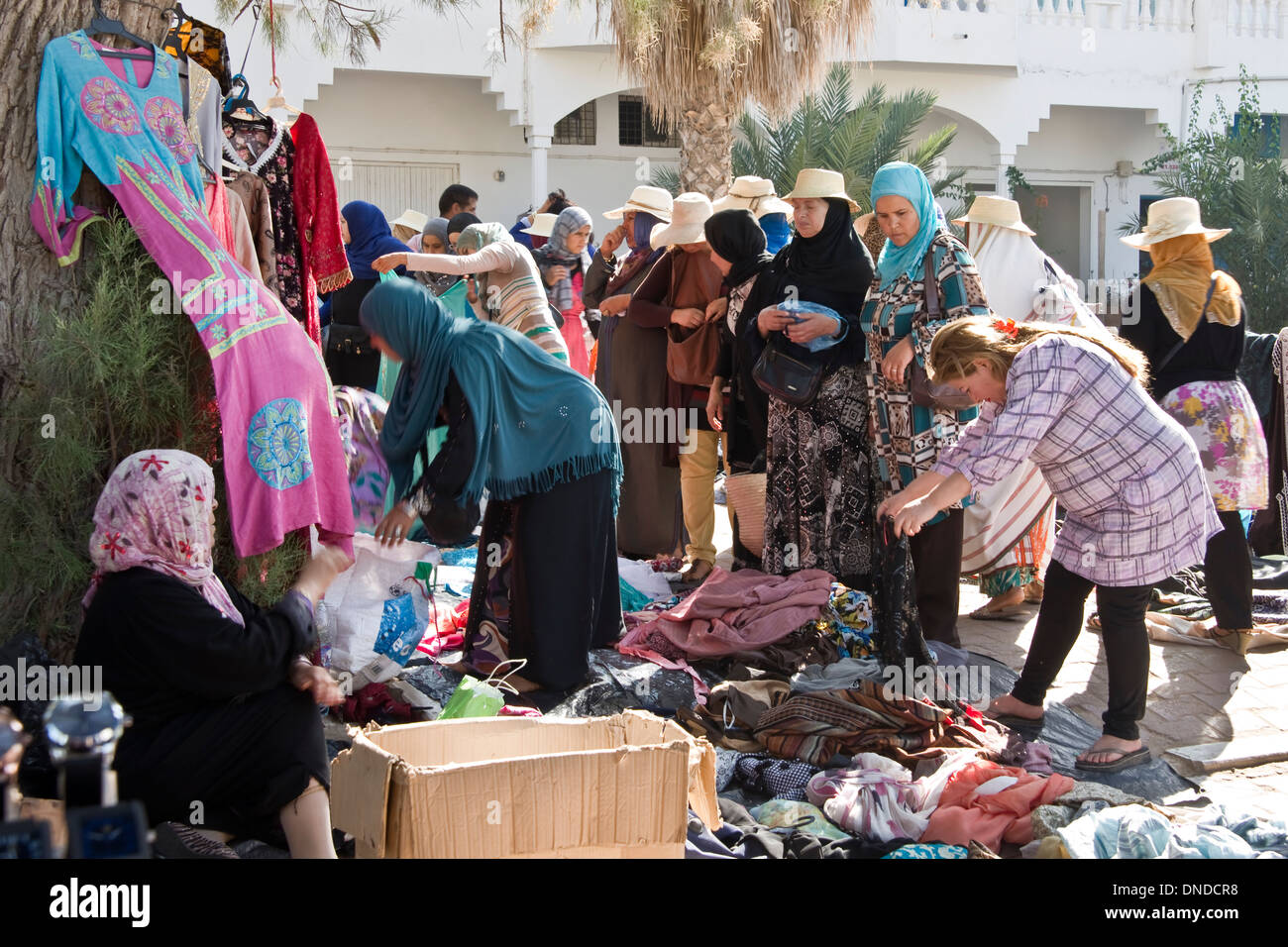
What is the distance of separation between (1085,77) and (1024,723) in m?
14.3

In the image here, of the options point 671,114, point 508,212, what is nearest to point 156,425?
point 671,114

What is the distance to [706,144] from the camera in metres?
10.7

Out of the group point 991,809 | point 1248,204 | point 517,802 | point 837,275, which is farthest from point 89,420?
point 1248,204

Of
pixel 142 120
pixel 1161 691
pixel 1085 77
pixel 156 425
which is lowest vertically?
pixel 1161 691

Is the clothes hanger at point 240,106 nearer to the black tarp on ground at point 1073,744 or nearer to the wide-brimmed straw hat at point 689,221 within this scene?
the wide-brimmed straw hat at point 689,221

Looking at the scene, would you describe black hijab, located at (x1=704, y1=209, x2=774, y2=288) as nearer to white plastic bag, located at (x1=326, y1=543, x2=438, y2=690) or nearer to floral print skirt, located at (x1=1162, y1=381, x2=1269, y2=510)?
floral print skirt, located at (x1=1162, y1=381, x2=1269, y2=510)

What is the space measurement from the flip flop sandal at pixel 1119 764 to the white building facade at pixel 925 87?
448 inches

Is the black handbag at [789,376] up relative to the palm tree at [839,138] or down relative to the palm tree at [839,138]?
down

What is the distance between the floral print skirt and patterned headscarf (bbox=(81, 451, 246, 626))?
13.1 feet

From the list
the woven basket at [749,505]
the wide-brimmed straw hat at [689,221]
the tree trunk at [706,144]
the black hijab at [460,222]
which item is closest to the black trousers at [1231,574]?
the woven basket at [749,505]

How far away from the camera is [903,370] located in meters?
4.74

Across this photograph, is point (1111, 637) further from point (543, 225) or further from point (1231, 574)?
point (543, 225)

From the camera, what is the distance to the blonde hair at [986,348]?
146 inches
